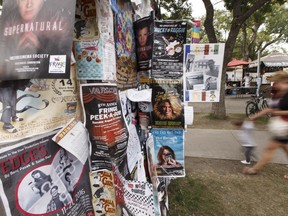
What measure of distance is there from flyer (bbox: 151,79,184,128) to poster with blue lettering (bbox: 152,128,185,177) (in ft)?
0.37

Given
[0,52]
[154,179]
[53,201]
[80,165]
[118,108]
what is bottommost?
[154,179]

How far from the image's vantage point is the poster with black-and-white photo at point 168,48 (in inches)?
90.4

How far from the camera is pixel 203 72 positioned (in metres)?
2.66

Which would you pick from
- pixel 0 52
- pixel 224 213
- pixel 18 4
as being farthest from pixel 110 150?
pixel 224 213

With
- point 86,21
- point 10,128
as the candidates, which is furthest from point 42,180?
point 86,21

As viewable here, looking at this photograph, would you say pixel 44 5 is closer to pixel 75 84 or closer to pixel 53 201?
pixel 75 84

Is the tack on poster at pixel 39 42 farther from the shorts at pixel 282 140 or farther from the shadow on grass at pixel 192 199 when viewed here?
the shorts at pixel 282 140

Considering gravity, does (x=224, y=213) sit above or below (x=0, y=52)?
below

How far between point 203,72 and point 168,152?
960 millimetres

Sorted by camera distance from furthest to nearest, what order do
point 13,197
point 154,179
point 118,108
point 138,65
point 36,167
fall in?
point 154,179 < point 138,65 < point 118,108 < point 36,167 < point 13,197

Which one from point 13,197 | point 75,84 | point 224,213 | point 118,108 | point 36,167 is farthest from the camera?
point 224,213

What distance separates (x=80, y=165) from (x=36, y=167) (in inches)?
10.2

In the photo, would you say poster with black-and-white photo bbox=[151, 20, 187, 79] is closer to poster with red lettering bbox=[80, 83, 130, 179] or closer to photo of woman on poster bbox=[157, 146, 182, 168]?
photo of woman on poster bbox=[157, 146, 182, 168]

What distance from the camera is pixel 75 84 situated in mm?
1275
